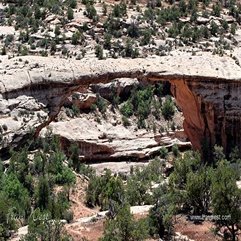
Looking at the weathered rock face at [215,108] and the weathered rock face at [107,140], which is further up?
the weathered rock face at [215,108]

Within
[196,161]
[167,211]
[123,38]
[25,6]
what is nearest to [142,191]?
[196,161]

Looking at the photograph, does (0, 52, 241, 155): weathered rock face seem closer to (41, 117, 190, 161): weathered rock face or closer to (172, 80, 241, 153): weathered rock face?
(172, 80, 241, 153): weathered rock face

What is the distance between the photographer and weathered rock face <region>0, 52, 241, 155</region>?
34344 mm

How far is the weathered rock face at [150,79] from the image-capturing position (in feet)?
113

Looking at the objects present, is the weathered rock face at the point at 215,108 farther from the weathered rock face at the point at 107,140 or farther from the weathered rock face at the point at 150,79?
the weathered rock face at the point at 107,140

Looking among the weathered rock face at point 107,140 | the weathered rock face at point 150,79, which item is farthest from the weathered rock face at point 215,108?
the weathered rock face at point 107,140

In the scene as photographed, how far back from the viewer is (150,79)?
3744cm

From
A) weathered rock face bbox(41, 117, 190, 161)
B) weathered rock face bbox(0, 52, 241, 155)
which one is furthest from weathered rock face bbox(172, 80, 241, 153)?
weathered rock face bbox(41, 117, 190, 161)

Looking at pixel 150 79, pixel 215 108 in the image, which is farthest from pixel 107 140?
pixel 215 108

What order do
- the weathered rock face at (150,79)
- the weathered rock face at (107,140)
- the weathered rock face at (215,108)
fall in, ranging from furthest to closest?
the weathered rock face at (107,140) → the weathered rock face at (215,108) → the weathered rock face at (150,79)

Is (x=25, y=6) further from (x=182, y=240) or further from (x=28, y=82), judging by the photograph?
(x=182, y=240)

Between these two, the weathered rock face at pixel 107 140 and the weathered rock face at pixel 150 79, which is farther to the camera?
the weathered rock face at pixel 107 140

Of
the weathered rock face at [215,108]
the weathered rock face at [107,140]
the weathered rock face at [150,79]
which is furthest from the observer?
the weathered rock face at [107,140]

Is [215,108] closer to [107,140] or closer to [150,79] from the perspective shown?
[150,79]
